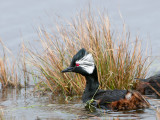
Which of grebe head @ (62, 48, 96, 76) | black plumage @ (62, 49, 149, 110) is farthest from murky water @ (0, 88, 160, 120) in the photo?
grebe head @ (62, 48, 96, 76)

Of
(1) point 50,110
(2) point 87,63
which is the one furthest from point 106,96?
(1) point 50,110

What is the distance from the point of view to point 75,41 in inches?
393

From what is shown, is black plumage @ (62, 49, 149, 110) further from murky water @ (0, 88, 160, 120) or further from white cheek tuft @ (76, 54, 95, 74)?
murky water @ (0, 88, 160, 120)

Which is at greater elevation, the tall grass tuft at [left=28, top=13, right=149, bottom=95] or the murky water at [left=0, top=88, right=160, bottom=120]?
the tall grass tuft at [left=28, top=13, right=149, bottom=95]

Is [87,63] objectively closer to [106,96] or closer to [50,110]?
[106,96]

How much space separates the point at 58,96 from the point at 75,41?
5.10 ft

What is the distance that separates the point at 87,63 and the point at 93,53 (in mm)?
969

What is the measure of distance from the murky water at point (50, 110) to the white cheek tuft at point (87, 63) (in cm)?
86

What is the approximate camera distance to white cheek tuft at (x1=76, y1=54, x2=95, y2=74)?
848cm

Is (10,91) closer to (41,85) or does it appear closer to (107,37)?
(41,85)

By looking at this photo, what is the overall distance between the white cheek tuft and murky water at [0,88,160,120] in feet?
2.83

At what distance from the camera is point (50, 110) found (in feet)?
26.6

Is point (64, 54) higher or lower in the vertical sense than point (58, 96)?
higher

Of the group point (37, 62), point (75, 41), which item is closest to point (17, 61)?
point (37, 62)
